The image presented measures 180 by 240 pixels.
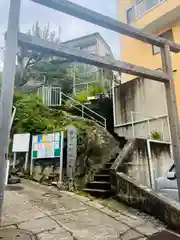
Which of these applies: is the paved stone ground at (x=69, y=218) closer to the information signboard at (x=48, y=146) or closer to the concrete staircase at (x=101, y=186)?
the concrete staircase at (x=101, y=186)

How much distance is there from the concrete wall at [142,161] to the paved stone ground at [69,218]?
1.46 m

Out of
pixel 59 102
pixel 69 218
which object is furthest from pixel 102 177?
pixel 59 102

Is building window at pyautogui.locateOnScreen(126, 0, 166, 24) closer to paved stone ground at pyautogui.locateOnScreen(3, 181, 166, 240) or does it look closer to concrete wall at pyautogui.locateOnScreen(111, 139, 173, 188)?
concrete wall at pyautogui.locateOnScreen(111, 139, 173, 188)

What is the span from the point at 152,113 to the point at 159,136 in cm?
151

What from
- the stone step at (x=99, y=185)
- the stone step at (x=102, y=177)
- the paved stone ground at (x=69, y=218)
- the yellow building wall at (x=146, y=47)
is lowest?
the paved stone ground at (x=69, y=218)

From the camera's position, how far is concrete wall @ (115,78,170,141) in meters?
9.16

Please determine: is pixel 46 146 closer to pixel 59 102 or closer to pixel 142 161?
pixel 142 161

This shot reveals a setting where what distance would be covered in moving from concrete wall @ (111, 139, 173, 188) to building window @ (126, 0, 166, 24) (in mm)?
8334

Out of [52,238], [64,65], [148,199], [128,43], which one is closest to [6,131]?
[52,238]

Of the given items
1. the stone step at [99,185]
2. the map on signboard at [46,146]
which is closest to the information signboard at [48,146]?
the map on signboard at [46,146]

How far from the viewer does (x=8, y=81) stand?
8.04 ft

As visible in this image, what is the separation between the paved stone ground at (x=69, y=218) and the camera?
134 inches

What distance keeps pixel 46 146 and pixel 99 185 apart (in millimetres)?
2396

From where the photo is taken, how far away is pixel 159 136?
850 centimetres
